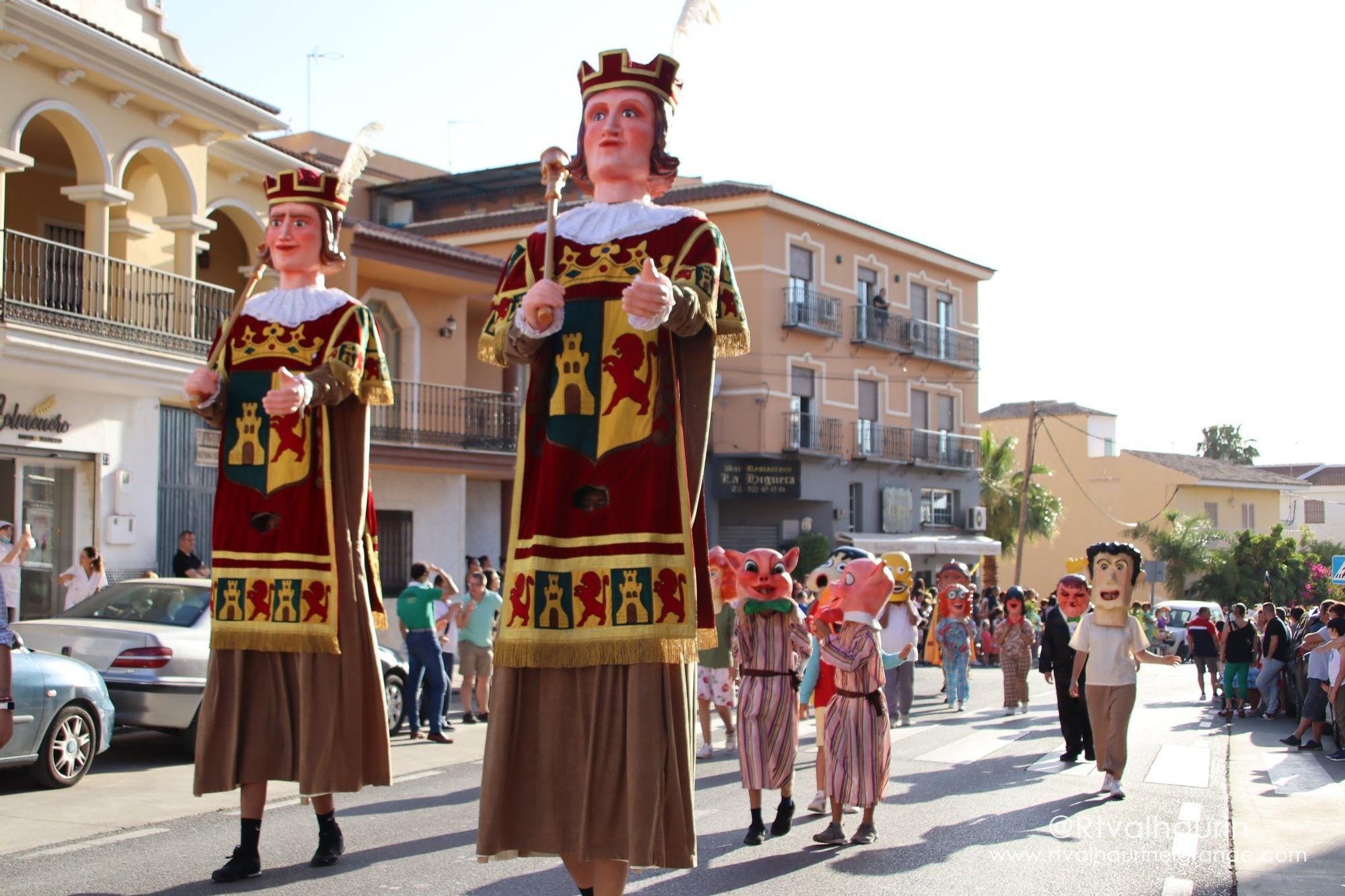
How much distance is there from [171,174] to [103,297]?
2311 mm

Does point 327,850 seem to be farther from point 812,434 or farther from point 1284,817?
point 812,434

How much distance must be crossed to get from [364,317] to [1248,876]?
563cm

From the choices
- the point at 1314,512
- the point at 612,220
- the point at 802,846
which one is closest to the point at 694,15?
the point at 612,220

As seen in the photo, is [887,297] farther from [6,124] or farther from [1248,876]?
[1248,876]

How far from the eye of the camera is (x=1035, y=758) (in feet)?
42.2

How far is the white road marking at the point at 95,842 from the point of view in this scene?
24.2ft

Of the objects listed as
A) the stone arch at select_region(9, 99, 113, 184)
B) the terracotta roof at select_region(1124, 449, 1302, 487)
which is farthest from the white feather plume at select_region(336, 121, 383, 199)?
the terracotta roof at select_region(1124, 449, 1302, 487)

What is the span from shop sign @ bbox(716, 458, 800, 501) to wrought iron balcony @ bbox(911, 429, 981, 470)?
6.79 m

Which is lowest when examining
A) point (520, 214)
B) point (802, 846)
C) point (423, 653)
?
point (802, 846)

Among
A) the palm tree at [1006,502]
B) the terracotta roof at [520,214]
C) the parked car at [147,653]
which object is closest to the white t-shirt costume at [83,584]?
the parked car at [147,653]

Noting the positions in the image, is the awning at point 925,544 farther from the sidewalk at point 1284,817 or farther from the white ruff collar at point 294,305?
the white ruff collar at point 294,305

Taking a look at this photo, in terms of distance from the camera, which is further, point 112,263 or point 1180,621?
point 1180,621

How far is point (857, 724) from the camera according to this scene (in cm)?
840

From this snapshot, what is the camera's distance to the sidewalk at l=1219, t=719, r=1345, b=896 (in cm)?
773
